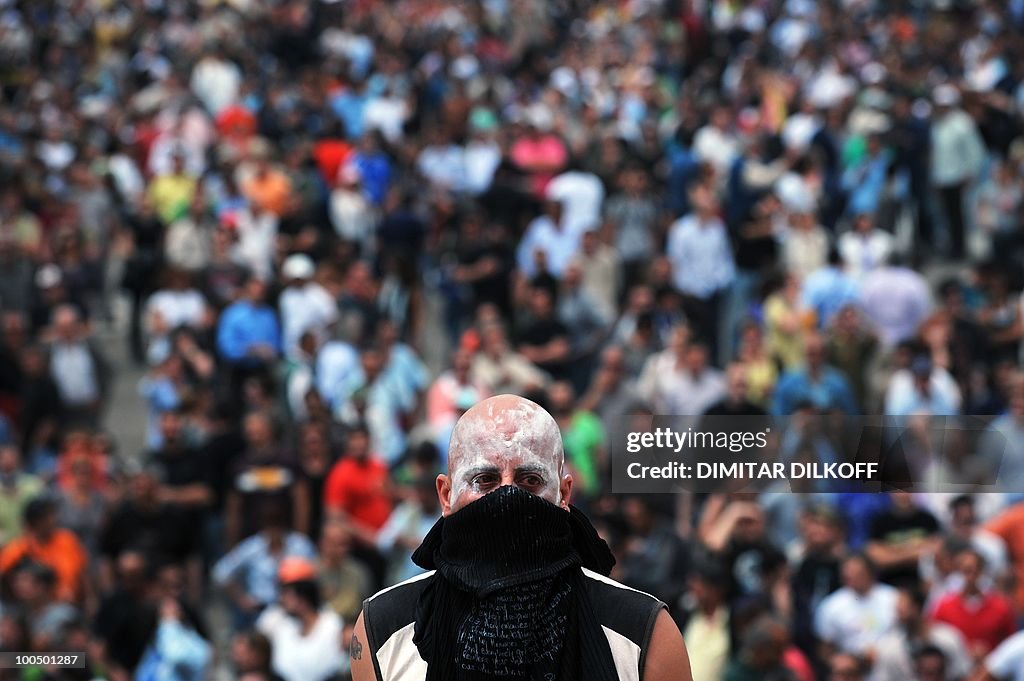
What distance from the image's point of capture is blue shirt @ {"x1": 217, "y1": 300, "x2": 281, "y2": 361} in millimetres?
14562

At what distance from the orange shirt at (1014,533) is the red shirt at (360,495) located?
377cm

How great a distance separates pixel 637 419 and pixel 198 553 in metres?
7.44

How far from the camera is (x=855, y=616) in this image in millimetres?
10023

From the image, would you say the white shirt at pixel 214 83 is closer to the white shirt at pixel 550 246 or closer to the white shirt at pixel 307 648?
the white shirt at pixel 550 246

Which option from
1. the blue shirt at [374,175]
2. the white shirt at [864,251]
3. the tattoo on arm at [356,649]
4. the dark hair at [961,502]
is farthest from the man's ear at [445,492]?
the blue shirt at [374,175]

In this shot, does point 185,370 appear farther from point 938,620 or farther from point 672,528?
point 938,620

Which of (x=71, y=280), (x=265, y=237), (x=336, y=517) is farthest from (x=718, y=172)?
(x=336, y=517)

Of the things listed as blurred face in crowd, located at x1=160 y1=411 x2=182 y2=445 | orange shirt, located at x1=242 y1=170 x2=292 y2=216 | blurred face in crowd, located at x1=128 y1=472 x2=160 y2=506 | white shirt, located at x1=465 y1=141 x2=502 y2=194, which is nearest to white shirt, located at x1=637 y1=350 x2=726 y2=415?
blurred face in crowd, located at x1=160 y1=411 x2=182 y2=445

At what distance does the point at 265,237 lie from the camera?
16.9 metres

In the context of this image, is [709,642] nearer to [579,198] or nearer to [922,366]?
[922,366]

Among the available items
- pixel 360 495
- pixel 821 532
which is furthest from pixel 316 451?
pixel 821 532

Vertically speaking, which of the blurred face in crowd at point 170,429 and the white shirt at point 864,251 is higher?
the white shirt at point 864,251

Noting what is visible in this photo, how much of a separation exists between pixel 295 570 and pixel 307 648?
99 centimetres

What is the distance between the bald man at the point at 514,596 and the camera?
301 centimetres
